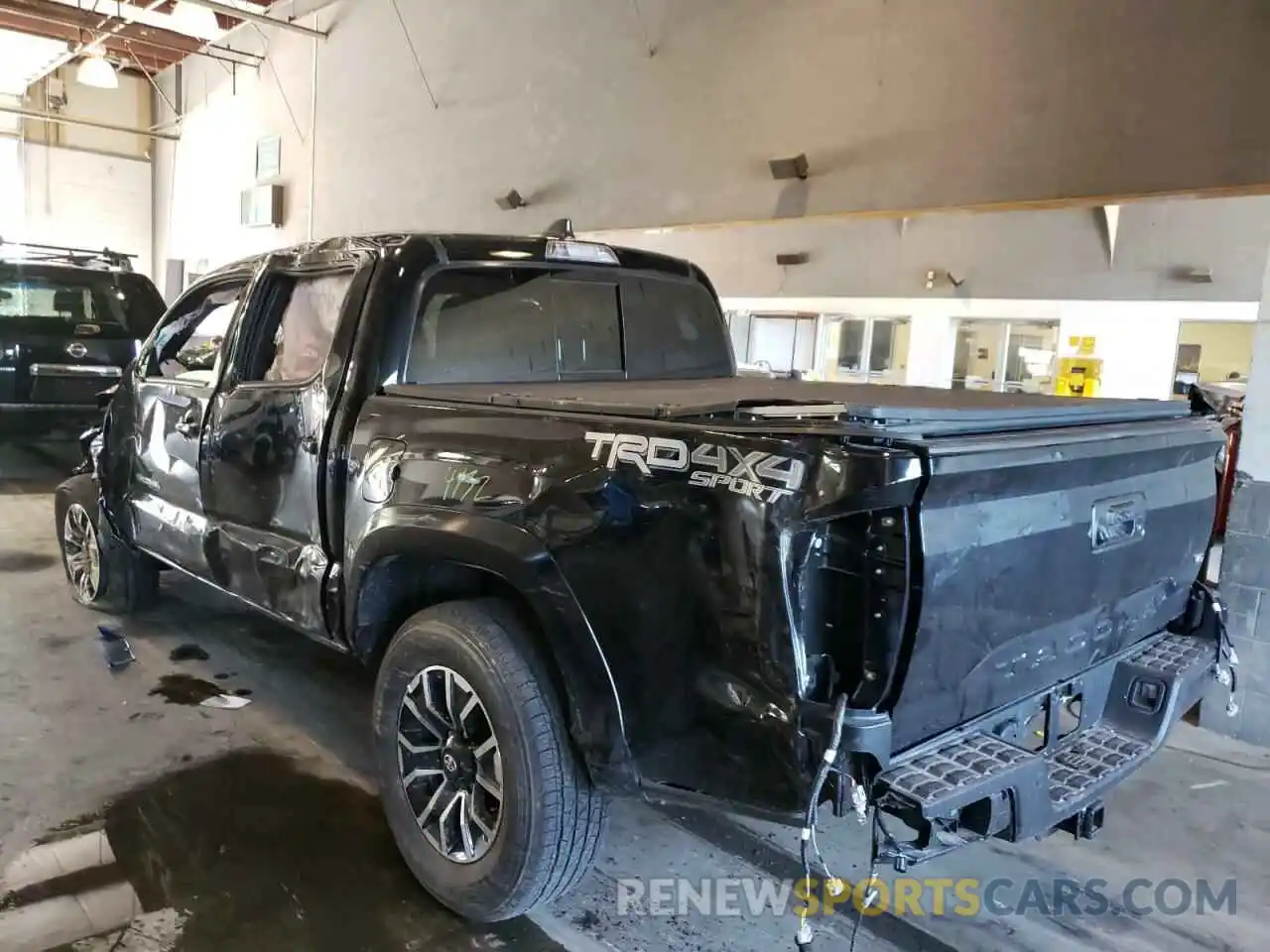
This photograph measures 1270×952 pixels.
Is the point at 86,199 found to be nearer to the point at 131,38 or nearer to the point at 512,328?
the point at 131,38

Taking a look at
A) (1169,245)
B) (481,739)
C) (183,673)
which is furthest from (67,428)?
(1169,245)

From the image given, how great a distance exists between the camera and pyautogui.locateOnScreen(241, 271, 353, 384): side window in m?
3.07

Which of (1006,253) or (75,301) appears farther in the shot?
(1006,253)

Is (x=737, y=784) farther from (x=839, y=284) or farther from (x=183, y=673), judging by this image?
(x=839, y=284)

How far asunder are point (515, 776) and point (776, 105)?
5.71 metres

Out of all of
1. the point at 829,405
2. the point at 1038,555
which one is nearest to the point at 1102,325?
the point at 1038,555

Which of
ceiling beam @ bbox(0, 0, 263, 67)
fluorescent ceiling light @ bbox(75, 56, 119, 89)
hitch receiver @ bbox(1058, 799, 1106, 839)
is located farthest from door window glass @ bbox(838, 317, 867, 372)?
hitch receiver @ bbox(1058, 799, 1106, 839)

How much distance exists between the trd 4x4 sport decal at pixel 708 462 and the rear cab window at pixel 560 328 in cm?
108

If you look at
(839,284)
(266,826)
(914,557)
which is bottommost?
(266,826)

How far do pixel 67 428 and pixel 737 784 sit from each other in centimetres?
796

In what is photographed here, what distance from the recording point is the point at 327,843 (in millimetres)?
2863

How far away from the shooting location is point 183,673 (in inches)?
164

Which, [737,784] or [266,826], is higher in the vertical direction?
[737,784]

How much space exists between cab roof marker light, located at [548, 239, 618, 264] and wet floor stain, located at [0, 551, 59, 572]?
4417 mm
